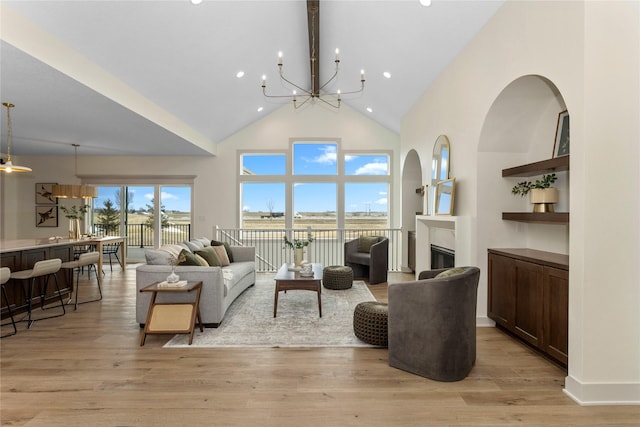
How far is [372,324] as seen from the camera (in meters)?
3.13

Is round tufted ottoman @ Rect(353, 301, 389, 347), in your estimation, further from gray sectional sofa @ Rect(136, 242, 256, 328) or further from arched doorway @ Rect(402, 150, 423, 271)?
arched doorway @ Rect(402, 150, 423, 271)

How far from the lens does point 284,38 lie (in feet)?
16.2

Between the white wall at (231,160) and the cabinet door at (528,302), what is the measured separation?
5.13m

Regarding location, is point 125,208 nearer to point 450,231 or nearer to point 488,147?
point 450,231

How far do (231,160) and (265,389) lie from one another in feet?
21.8

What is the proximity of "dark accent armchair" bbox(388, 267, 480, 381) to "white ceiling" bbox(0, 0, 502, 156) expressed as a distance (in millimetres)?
2883

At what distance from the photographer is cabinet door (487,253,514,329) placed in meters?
3.24

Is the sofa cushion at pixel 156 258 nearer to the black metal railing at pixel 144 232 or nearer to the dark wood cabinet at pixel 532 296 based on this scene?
the dark wood cabinet at pixel 532 296

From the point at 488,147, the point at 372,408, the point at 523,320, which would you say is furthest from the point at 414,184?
the point at 372,408

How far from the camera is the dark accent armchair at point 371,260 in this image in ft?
19.3

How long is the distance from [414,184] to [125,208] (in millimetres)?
7153

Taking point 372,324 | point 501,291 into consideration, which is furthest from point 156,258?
point 501,291

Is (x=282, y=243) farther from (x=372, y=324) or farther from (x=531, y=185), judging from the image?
(x=531, y=185)

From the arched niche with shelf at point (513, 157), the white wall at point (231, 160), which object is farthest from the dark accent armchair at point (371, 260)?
the arched niche with shelf at point (513, 157)
